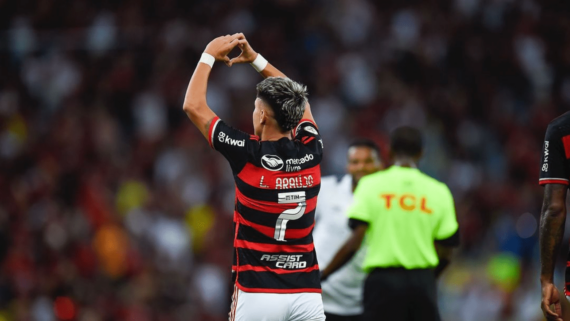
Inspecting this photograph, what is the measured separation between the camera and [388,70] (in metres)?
14.6

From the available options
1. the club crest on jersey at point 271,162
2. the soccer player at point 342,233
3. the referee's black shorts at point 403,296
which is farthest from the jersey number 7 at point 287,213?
the soccer player at point 342,233

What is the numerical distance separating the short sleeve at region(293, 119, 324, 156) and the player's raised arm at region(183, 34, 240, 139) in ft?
1.81

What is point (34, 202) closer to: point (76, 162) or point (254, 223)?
point (76, 162)

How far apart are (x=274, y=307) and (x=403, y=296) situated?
1777 mm

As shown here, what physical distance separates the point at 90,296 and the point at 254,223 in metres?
6.76

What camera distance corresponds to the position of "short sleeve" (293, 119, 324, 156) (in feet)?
16.2

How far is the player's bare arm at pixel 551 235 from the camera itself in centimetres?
469

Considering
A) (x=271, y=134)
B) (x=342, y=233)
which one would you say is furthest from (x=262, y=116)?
(x=342, y=233)

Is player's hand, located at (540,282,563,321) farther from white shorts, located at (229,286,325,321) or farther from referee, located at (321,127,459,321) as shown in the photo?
referee, located at (321,127,459,321)

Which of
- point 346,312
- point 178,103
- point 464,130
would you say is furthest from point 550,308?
point 178,103

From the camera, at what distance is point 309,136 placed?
5012 mm

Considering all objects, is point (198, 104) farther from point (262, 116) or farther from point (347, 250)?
point (347, 250)

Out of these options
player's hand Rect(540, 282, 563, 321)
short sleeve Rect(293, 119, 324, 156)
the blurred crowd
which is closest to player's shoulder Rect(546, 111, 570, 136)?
player's hand Rect(540, 282, 563, 321)

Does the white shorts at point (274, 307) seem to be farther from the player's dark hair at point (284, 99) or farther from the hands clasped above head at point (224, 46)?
the hands clasped above head at point (224, 46)
